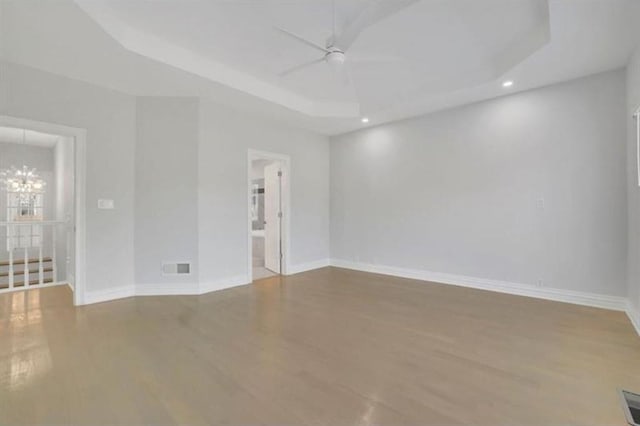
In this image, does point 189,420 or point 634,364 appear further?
point 634,364

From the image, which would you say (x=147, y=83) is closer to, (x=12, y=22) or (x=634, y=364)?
(x=12, y=22)

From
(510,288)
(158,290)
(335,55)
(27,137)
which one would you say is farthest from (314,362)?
(27,137)

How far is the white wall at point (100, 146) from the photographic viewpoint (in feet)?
10.9

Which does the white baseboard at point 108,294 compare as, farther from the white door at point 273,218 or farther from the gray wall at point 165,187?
the white door at point 273,218

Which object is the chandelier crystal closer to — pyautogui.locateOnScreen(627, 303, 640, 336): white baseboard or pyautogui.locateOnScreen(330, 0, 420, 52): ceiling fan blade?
pyautogui.locateOnScreen(330, 0, 420, 52): ceiling fan blade

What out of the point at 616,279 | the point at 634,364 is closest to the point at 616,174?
the point at 616,279

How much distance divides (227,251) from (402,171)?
3.23 metres

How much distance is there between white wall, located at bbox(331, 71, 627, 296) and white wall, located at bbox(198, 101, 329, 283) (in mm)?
1178

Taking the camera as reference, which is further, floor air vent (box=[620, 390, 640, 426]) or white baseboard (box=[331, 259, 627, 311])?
white baseboard (box=[331, 259, 627, 311])

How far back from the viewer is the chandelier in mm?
6250

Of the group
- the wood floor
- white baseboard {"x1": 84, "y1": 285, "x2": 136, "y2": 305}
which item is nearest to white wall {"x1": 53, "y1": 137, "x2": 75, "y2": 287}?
white baseboard {"x1": 84, "y1": 285, "x2": 136, "y2": 305}

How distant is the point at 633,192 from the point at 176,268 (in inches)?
213

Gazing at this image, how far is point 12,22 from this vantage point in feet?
8.16

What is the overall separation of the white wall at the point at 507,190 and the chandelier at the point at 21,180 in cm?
713
